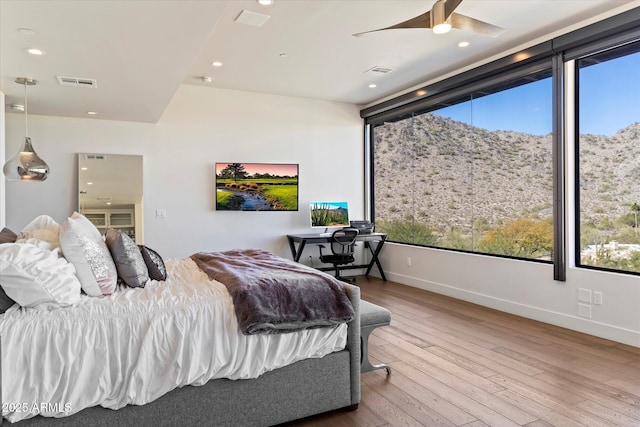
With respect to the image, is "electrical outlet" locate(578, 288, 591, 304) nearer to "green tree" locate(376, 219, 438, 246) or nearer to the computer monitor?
"green tree" locate(376, 219, 438, 246)

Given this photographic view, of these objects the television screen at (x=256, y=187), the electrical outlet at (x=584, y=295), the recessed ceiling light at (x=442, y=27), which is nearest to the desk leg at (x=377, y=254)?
the television screen at (x=256, y=187)

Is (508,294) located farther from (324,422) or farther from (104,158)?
(104,158)

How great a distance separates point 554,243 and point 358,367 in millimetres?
2646

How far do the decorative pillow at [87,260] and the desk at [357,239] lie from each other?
3.44 m

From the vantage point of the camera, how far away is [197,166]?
5.41 meters

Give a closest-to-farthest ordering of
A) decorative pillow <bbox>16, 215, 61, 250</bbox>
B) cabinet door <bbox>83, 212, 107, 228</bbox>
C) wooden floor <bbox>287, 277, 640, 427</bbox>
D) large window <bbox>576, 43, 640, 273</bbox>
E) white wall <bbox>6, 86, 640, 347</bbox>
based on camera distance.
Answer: decorative pillow <bbox>16, 215, 61, 250</bbox>
wooden floor <bbox>287, 277, 640, 427</bbox>
large window <bbox>576, 43, 640, 273</bbox>
white wall <bbox>6, 86, 640, 347</bbox>
cabinet door <bbox>83, 212, 107, 228</bbox>

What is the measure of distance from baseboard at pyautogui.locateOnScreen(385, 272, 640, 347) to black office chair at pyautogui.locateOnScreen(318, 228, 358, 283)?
1019mm

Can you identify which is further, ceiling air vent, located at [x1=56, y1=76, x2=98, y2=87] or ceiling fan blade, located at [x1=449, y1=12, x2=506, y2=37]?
ceiling air vent, located at [x1=56, y1=76, x2=98, y2=87]

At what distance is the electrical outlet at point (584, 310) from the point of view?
359 centimetres

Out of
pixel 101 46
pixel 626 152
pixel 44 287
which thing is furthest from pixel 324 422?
pixel 626 152

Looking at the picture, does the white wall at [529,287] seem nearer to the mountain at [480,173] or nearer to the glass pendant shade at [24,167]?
the mountain at [480,173]

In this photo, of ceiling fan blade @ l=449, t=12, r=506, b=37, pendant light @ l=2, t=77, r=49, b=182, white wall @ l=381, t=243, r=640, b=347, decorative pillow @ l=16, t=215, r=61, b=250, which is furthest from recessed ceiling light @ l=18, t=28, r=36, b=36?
white wall @ l=381, t=243, r=640, b=347

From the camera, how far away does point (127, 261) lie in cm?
→ 229

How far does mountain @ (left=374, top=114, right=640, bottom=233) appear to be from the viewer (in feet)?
11.7
